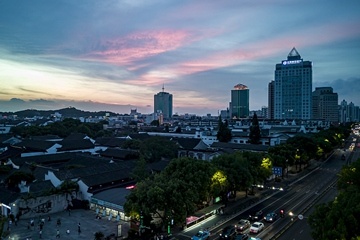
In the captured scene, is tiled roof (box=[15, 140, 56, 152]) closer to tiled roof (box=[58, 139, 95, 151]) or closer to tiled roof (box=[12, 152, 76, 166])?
tiled roof (box=[58, 139, 95, 151])

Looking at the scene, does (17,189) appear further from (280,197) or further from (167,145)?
(280,197)

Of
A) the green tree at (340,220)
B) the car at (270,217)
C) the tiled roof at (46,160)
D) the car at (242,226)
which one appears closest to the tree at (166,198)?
the car at (242,226)

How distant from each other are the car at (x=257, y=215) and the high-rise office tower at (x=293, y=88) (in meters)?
155

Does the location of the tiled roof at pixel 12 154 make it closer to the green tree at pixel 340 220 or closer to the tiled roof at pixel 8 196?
the tiled roof at pixel 8 196

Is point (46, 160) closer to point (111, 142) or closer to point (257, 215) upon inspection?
point (111, 142)

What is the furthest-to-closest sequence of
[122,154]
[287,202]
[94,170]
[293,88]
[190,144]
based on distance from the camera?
[293,88] → [190,144] → [122,154] → [94,170] → [287,202]

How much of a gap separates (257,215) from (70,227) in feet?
73.9

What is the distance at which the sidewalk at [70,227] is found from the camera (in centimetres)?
2803

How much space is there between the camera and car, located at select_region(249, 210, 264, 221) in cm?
3120

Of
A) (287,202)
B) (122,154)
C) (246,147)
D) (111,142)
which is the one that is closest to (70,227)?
(287,202)

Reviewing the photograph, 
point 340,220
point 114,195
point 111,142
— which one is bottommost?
point 114,195

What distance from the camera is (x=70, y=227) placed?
1205 inches

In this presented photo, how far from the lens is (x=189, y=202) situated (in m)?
27.0

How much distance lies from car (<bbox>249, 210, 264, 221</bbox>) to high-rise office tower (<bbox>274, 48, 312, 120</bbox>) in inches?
6095
